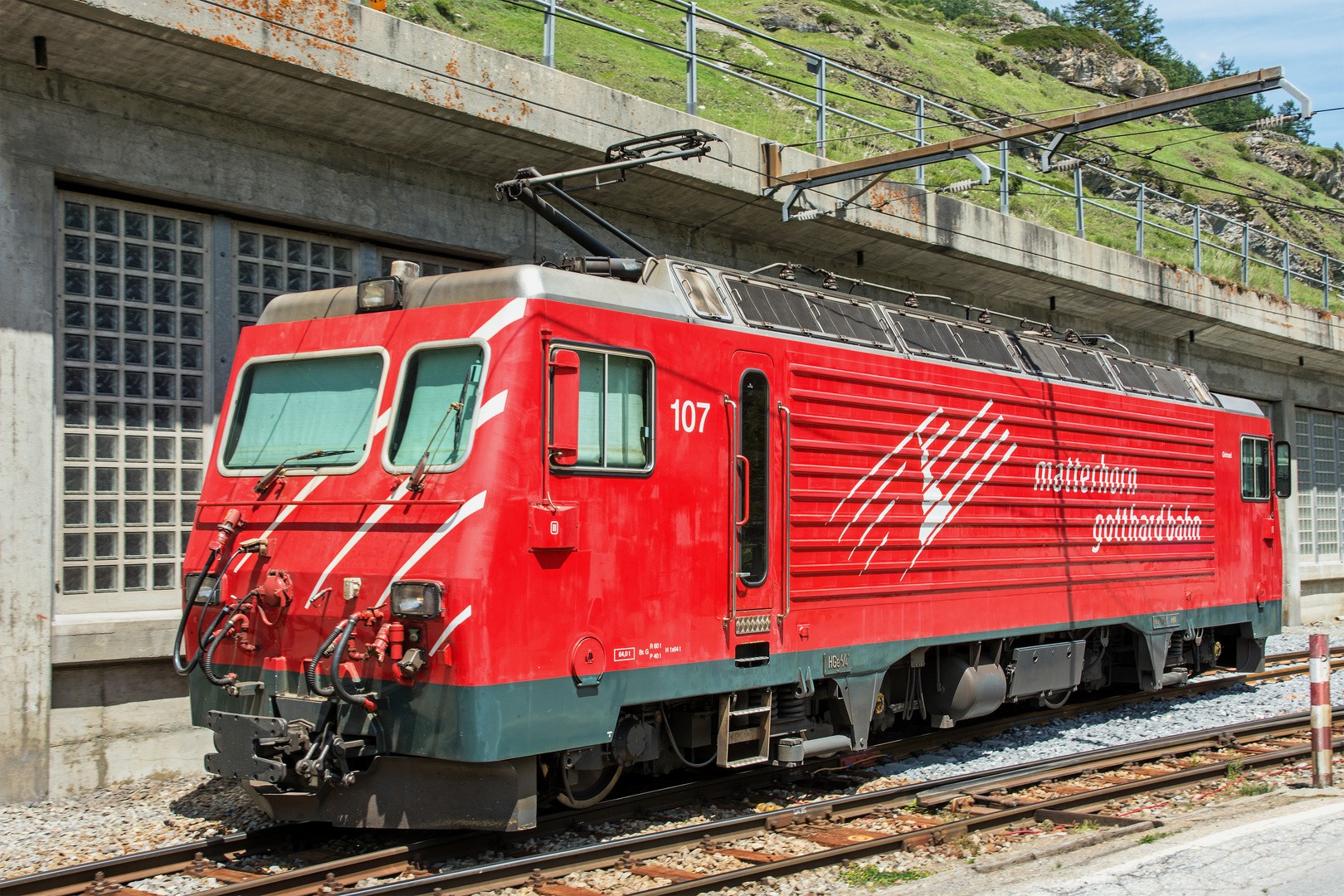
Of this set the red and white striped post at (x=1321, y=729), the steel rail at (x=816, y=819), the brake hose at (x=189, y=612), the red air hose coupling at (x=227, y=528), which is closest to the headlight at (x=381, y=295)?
the red air hose coupling at (x=227, y=528)

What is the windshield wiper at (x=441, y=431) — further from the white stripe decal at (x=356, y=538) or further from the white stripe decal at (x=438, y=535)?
the white stripe decal at (x=438, y=535)

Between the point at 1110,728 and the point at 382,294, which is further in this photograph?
the point at 1110,728

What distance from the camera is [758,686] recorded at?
305 inches

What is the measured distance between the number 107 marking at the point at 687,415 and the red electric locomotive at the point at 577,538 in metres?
0.02

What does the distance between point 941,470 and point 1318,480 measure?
1896 centimetres

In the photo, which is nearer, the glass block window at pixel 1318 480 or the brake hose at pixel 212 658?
the brake hose at pixel 212 658

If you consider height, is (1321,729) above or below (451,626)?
below

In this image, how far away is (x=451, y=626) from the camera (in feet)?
20.0

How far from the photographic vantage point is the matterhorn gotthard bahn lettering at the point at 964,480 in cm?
887

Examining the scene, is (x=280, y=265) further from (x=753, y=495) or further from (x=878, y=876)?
(x=878, y=876)

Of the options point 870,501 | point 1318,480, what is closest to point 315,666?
→ point 870,501

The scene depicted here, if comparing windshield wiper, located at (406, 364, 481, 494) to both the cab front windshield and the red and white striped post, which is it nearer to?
the cab front windshield

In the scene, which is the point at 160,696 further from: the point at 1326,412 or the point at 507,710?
the point at 1326,412

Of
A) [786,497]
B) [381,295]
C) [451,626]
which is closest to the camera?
[451,626]
